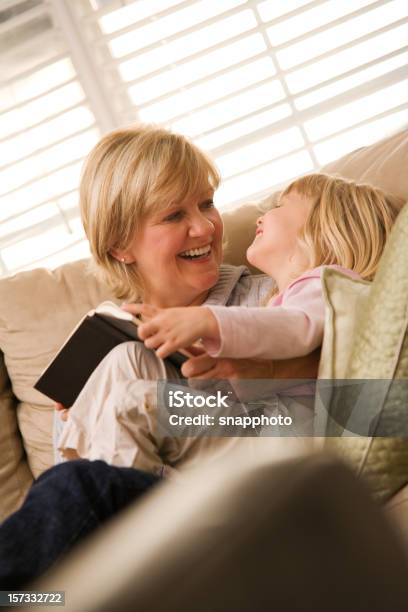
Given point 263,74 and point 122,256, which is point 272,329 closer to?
point 122,256

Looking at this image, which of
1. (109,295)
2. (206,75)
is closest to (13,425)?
(109,295)

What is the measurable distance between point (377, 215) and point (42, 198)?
5.76 feet

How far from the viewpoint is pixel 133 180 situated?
1.49 meters

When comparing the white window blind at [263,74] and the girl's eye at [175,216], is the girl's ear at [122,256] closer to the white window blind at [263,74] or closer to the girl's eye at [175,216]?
the girl's eye at [175,216]

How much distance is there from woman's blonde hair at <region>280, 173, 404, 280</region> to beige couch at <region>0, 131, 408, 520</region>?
0.40m

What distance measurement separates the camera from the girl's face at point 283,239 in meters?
1.39

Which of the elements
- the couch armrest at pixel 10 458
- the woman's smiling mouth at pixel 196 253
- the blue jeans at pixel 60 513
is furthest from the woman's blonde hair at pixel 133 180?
the blue jeans at pixel 60 513

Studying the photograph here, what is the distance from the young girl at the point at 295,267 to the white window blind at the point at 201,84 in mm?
1304

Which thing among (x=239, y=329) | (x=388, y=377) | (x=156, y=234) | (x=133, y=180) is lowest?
(x=388, y=377)

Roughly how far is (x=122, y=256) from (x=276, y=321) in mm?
610

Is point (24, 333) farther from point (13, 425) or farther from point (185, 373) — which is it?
point (185, 373)

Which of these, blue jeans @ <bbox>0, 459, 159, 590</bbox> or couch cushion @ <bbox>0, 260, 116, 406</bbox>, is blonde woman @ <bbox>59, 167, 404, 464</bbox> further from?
couch cushion @ <bbox>0, 260, 116, 406</bbox>

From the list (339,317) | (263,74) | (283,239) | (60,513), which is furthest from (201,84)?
(60,513)

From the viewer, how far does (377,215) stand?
53.2 inches
